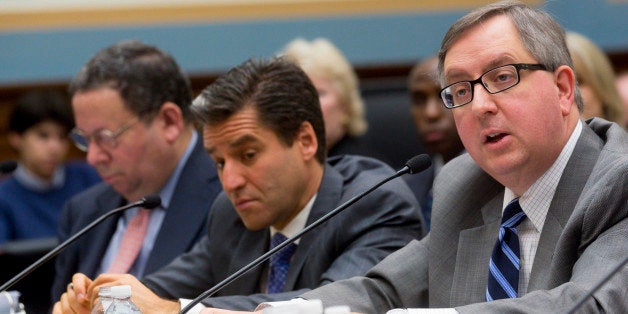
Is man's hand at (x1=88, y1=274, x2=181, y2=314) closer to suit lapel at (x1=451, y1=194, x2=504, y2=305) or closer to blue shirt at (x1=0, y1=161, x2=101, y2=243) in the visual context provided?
suit lapel at (x1=451, y1=194, x2=504, y2=305)

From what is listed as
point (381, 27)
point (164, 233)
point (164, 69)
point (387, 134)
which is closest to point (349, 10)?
point (381, 27)

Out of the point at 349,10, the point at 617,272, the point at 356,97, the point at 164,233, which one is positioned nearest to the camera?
the point at 617,272

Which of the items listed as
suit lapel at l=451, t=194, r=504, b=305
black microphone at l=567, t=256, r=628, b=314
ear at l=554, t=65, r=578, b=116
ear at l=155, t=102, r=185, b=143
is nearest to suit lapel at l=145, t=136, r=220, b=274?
ear at l=155, t=102, r=185, b=143

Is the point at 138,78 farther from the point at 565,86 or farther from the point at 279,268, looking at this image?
the point at 565,86

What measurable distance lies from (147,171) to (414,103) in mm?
1560

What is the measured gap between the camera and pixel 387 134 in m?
5.53

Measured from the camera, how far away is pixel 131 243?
346 cm

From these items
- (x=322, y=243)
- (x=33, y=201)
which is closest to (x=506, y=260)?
(x=322, y=243)

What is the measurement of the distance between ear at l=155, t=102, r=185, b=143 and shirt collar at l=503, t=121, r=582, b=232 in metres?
1.64

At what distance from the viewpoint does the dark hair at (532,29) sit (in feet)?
7.02

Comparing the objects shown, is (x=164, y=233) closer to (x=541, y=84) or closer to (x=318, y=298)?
(x=318, y=298)

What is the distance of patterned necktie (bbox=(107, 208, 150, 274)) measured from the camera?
3.41m

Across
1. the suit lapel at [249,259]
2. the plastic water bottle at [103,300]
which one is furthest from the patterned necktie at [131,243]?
the plastic water bottle at [103,300]

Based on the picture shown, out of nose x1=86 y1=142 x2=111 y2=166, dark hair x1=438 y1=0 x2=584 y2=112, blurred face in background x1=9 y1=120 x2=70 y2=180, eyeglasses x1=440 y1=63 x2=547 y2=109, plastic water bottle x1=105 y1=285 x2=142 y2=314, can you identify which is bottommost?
blurred face in background x1=9 y1=120 x2=70 y2=180
